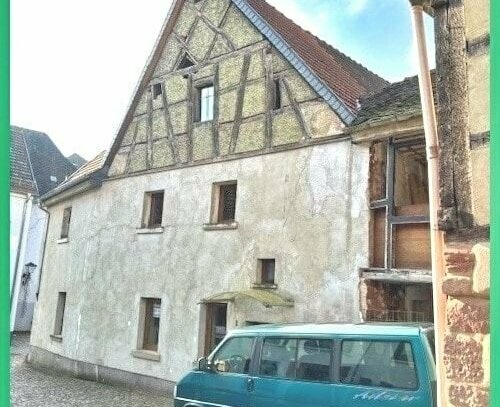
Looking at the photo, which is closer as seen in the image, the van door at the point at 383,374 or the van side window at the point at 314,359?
the van door at the point at 383,374

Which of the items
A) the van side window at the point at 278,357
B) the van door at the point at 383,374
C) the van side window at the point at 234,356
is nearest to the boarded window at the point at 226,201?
the van side window at the point at 234,356

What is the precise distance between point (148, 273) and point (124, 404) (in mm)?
2106

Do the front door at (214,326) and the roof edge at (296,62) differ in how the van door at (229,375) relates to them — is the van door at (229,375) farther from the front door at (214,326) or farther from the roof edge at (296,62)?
the roof edge at (296,62)

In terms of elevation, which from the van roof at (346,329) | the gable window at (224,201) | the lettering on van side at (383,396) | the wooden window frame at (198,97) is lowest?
the lettering on van side at (383,396)

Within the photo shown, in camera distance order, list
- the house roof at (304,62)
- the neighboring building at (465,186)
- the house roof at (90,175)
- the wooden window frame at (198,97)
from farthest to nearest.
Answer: the house roof at (90,175), the wooden window frame at (198,97), the house roof at (304,62), the neighboring building at (465,186)

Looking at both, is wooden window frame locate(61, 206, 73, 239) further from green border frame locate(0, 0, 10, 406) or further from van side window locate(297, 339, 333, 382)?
green border frame locate(0, 0, 10, 406)

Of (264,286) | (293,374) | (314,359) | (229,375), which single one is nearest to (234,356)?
(229,375)

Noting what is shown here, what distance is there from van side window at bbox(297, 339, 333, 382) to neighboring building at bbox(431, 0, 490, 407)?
6.50 feet

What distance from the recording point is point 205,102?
7926mm

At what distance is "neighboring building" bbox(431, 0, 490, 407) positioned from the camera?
5.05 ft

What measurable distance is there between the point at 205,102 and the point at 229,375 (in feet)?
16.1

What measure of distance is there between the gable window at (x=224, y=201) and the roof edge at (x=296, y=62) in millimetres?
1890

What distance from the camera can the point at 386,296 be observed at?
18.8 feet

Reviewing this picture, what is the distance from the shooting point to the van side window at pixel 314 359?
3.50 m
